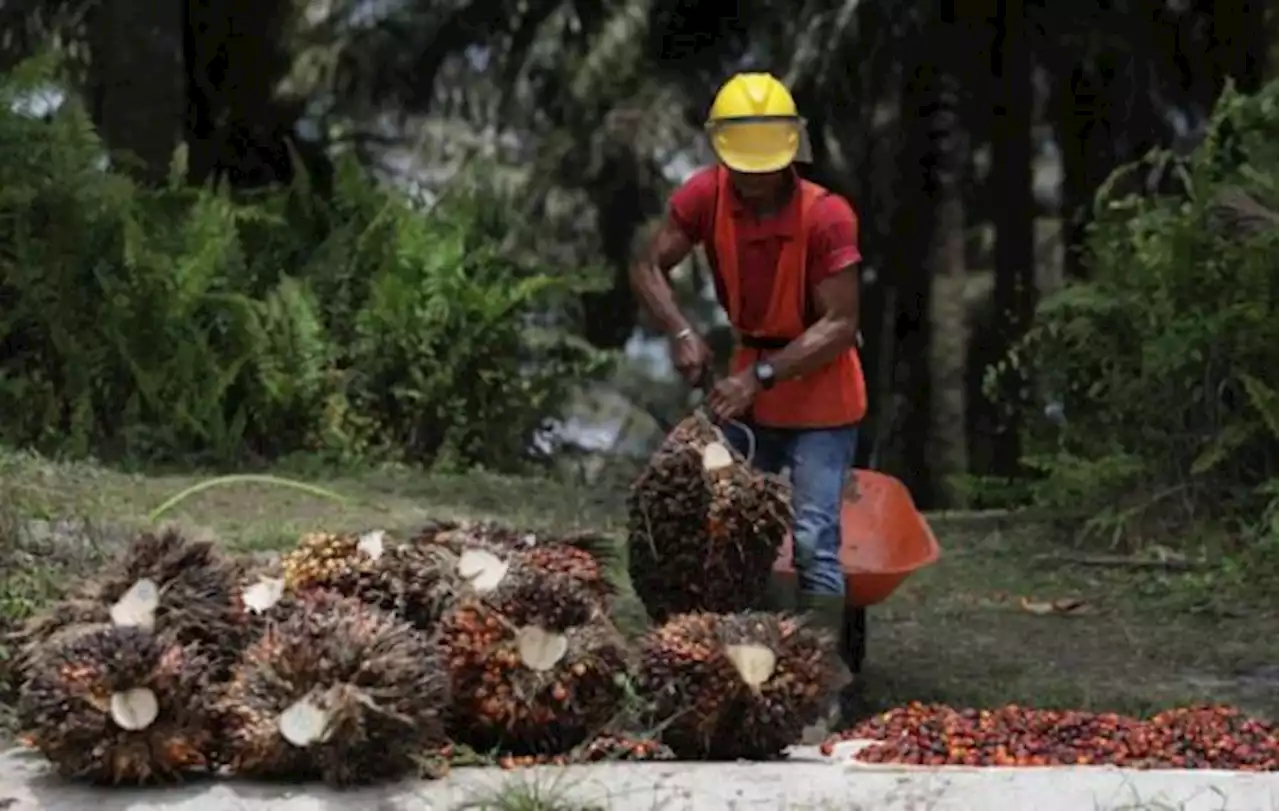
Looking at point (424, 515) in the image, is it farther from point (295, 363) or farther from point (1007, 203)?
point (1007, 203)

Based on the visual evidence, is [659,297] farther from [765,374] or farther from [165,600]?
[165,600]

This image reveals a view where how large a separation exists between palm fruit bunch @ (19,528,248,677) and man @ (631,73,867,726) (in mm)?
1516

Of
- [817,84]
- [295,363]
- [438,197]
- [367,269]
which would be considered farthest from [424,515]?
[817,84]

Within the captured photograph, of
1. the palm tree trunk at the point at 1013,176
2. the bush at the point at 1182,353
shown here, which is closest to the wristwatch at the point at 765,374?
the bush at the point at 1182,353

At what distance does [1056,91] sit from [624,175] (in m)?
4.56

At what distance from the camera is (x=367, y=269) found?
12.9 meters

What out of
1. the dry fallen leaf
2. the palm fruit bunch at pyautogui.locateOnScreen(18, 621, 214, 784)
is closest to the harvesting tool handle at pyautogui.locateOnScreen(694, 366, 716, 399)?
the palm fruit bunch at pyautogui.locateOnScreen(18, 621, 214, 784)

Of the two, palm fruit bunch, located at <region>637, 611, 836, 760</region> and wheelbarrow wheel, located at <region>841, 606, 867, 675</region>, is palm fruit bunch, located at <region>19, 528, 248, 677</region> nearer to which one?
palm fruit bunch, located at <region>637, 611, 836, 760</region>

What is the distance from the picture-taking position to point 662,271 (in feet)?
20.2

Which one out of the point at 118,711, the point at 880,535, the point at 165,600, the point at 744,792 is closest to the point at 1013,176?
the point at 880,535

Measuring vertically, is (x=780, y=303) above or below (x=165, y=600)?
above

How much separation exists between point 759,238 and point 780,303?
196 mm

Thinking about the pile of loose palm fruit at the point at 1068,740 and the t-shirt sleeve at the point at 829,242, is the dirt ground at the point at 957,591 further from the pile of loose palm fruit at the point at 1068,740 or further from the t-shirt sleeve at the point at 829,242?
the t-shirt sleeve at the point at 829,242

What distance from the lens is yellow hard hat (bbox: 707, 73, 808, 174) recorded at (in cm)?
587
